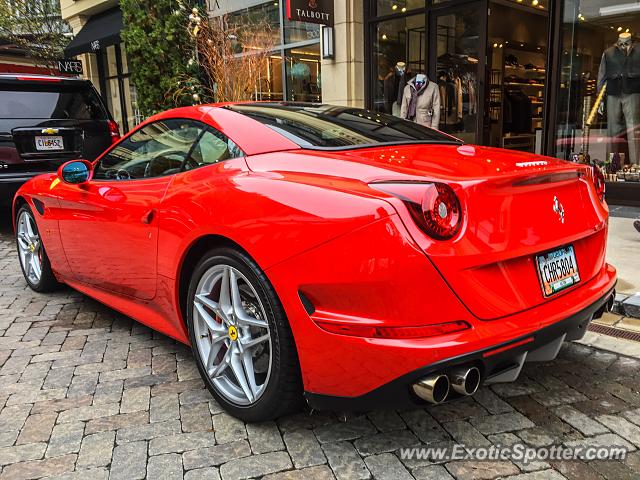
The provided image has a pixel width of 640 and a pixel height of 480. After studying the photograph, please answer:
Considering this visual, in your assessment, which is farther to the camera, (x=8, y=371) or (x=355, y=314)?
(x=8, y=371)

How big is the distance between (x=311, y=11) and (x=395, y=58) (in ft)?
5.62

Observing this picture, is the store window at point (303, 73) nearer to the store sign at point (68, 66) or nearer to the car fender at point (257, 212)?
the car fender at point (257, 212)

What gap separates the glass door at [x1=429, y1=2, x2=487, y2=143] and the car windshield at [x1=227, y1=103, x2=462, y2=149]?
18.3 ft

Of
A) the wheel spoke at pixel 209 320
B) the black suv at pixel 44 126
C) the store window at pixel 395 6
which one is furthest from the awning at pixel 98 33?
the wheel spoke at pixel 209 320

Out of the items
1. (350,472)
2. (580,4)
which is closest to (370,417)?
(350,472)

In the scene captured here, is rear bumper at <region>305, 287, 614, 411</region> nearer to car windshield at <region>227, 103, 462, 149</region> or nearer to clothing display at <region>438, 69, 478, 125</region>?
car windshield at <region>227, 103, 462, 149</region>

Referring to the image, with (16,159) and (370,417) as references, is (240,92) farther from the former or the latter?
(370,417)

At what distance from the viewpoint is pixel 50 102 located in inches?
267

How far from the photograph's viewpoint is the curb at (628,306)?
11.7 ft

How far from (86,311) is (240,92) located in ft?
16.4

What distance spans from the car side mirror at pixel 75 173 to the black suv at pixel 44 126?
11.7 ft

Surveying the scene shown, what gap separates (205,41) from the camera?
8914 millimetres

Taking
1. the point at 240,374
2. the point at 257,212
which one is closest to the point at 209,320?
the point at 240,374

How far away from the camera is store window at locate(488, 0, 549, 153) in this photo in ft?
28.6
